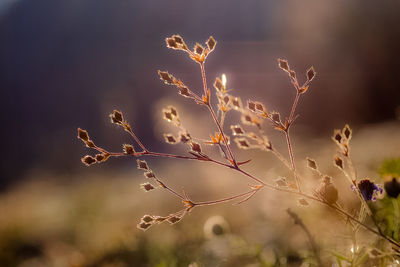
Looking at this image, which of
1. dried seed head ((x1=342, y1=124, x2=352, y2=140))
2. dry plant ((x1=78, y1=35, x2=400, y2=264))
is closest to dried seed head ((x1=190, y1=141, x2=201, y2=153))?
dry plant ((x1=78, y1=35, x2=400, y2=264))

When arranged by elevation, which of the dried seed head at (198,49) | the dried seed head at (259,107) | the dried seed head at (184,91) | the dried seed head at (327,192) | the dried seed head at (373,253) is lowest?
the dried seed head at (373,253)

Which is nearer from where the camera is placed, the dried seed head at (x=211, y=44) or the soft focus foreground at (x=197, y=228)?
the dried seed head at (x=211, y=44)

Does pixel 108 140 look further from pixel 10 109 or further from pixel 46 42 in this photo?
pixel 46 42

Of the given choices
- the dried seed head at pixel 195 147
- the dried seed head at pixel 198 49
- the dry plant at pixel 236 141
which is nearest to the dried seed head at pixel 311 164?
the dry plant at pixel 236 141

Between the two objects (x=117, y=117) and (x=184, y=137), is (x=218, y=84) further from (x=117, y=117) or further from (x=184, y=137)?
(x=117, y=117)

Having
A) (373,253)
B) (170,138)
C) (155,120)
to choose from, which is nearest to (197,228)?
(170,138)

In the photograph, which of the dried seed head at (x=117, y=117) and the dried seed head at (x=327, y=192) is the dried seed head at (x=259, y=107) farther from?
the dried seed head at (x=117, y=117)

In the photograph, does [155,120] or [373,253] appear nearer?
[373,253]

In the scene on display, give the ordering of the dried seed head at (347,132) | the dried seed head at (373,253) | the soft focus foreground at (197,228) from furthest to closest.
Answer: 1. the soft focus foreground at (197,228)
2. the dried seed head at (347,132)
3. the dried seed head at (373,253)

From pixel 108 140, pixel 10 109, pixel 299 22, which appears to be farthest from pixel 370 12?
pixel 10 109
